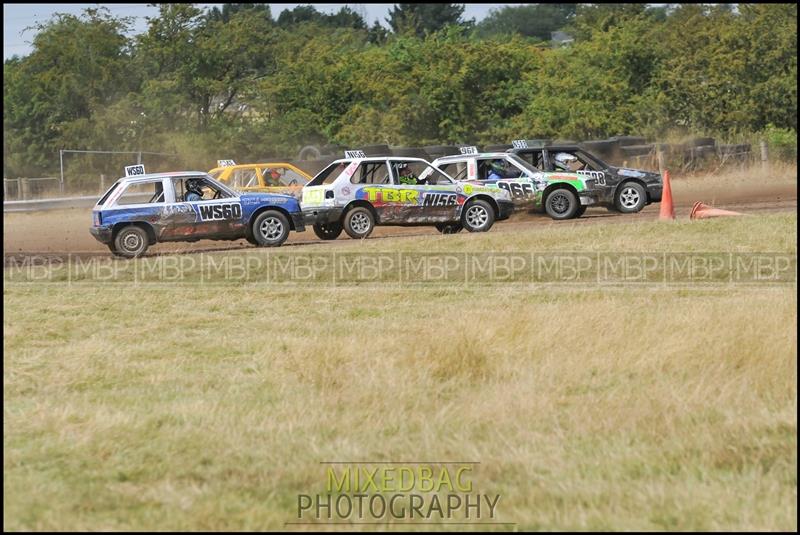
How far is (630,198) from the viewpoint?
2045 cm

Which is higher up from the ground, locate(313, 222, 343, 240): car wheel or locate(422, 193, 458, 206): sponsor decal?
locate(422, 193, 458, 206): sponsor decal

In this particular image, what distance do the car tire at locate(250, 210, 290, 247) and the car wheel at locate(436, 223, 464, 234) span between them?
2.89 meters

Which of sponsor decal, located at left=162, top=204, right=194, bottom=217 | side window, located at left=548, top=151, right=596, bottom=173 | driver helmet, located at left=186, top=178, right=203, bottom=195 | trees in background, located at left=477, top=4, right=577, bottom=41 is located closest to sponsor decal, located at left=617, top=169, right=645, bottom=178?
side window, located at left=548, top=151, right=596, bottom=173

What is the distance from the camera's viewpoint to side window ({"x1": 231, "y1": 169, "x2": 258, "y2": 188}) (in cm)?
2127

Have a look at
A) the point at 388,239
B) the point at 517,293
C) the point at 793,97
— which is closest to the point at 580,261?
the point at 517,293

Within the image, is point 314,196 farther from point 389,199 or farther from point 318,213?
point 389,199

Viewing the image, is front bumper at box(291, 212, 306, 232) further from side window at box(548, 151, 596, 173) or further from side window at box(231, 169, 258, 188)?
side window at box(548, 151, 596, 173)

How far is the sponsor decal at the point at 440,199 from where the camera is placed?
18594 mm

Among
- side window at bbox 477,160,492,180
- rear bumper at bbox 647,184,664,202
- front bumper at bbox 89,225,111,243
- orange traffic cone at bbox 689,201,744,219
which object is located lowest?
orange traffic cone at bbox 689,201,744,219

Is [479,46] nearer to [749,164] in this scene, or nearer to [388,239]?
[749,164]

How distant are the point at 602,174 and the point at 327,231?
16.6 ft

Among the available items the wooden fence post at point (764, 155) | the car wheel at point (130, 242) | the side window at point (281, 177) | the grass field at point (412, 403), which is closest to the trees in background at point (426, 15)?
the wooden fence post at point (764, 155)

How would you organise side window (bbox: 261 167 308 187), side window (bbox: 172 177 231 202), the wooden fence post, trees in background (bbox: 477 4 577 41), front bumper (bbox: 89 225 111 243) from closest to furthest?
1. front bumper (bbox: 89 225 111 243)
2. side window (bbox: 172 177 231 202)
3. side window (bbox: 261 167 308 187)
4. the wooden fence post
5. trees in background (bbox: 477 4 577 41)

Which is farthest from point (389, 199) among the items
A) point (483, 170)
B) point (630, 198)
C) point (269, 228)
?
point (630, 198)
